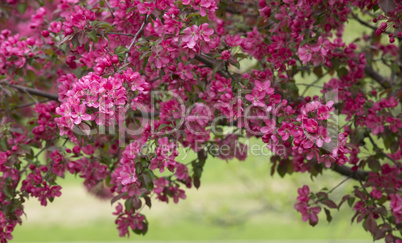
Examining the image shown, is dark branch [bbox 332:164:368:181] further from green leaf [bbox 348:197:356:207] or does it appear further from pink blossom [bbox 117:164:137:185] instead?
pink blossom [bbox 117:164:137:185]

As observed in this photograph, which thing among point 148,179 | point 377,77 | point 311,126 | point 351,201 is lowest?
point 351,201

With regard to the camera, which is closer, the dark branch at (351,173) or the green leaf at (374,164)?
the green leaf at (374,164)

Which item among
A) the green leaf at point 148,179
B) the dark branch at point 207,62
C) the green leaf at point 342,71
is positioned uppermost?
the green leaf at point 342,71

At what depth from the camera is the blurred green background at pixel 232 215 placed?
7863 millimetres

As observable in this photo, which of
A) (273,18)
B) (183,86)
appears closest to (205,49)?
(183,86)

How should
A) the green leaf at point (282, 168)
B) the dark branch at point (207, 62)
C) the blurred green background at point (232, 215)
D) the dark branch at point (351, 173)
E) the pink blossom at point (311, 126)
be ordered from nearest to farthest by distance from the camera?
1. the pink blossom at point (311, 126)
2. the dark branch at point (207, 62)
3. the green leaf at point (282, 168)
4. the dark branch at point (351, 173)
5. the blurred green background at point (232, 215)

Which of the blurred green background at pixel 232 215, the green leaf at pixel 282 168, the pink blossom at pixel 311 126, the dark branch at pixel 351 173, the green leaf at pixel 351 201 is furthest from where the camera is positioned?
the blurred green background at pixel 232 215

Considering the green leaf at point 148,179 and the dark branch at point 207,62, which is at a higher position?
the dark branch at point 207,62

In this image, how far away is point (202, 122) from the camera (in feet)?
8.24

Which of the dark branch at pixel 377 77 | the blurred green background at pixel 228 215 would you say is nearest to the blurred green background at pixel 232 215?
the blurred green background at pixel 228 215

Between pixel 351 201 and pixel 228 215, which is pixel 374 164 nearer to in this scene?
pixel 351 201

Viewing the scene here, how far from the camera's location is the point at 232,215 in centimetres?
883

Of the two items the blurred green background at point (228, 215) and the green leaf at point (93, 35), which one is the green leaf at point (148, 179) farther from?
the blurred green background at point (228, 215)

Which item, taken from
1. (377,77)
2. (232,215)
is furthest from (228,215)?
(377,77)
